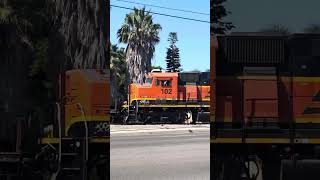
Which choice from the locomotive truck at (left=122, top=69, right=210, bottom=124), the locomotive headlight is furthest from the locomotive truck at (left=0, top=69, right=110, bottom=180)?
the locomotive truck at (left=122, top=69, right=210, bottom=124)

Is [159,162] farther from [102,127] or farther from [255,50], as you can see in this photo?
[255,50]

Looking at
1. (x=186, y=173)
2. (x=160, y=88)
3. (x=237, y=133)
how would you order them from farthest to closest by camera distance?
1. (x=160, y=88)
2. (x=186, y=173)
3. (x=237, y=133)

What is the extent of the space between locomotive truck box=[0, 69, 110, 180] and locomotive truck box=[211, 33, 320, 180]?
0.85 metres

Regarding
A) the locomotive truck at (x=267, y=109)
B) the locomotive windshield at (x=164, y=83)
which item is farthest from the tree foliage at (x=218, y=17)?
the locomotive windshield at (x=164, y=83)

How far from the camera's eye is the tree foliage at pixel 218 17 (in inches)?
154

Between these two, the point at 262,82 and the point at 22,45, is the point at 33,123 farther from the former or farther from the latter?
the point at 262,82

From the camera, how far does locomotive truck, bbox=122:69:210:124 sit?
35.3 meters

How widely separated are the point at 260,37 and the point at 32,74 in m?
1.75

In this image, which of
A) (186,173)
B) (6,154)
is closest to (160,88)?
(186,173)

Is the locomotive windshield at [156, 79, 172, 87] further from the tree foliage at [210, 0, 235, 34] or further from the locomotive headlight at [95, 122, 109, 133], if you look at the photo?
the tree foliage at [210, 0, 235, 34]

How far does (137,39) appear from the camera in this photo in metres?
48.6

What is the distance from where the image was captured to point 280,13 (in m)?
3.99

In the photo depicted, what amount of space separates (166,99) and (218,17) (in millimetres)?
31437

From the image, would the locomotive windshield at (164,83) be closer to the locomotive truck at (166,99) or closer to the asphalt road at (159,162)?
the locomotive truck at (166,99)
